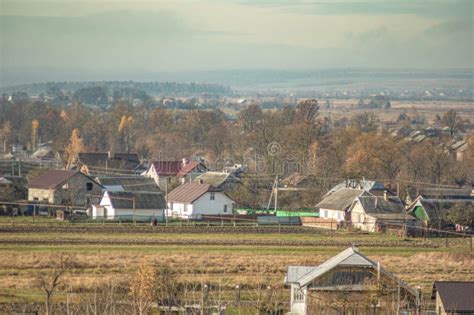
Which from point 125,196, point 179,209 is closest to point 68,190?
point 125,196

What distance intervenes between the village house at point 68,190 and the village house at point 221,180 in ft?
15.1

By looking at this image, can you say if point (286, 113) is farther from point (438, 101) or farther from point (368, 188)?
point (438, 101)

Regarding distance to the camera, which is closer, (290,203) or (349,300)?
(349,300)

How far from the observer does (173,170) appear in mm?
53094

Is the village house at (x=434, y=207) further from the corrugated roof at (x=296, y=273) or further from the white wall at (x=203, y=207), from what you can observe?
the corrugated roof at (x=296, y=273)

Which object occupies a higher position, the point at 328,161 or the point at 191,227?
the point at 328,161

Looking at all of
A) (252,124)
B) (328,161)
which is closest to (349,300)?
(328,161)

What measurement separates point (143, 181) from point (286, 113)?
32734 mm

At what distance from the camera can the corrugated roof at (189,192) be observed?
42.4 m

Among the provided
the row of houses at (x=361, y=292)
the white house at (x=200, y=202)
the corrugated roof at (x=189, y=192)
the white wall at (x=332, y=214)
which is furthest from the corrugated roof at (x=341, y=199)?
the row of houses at (x=361, y=292)

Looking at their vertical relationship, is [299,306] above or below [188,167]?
below

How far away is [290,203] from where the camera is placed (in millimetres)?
47250

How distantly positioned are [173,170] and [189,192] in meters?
9.90

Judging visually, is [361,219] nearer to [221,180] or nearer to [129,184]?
[221,180]
